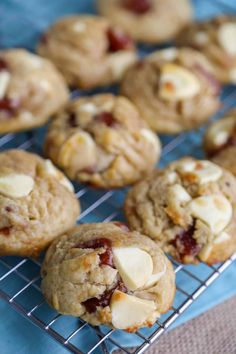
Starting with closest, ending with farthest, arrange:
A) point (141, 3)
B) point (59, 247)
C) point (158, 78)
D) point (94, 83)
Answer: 1. point (59, 247)
2. point (158, 78)
3. point (94, 83)
4. point (141, 3)

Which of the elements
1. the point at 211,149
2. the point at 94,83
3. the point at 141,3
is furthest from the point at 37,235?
the point at 141,3

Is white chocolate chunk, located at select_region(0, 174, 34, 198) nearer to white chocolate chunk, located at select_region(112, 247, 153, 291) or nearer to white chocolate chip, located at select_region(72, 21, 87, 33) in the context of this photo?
white chocolate chunk, located at select_region(112, 247, 153, 291)

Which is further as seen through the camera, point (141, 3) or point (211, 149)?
point (141, 3)

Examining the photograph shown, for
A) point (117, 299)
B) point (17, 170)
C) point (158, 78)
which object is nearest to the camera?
point (117, 299)

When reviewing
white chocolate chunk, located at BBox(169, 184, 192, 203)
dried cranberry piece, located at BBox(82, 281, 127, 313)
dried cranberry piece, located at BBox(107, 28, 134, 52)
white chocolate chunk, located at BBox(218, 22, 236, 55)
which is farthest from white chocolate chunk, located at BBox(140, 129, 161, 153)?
dried cranberry piece, located at BBox(82, 281, 127, 313)

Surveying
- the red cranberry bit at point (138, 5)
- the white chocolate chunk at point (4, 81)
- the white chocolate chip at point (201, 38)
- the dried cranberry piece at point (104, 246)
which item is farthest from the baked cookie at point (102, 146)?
the red cranberry bit at point (138, 5)

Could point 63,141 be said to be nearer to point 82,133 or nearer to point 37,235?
point 82,133

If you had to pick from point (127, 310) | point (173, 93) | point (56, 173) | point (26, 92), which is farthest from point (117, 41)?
point (127, 310)
